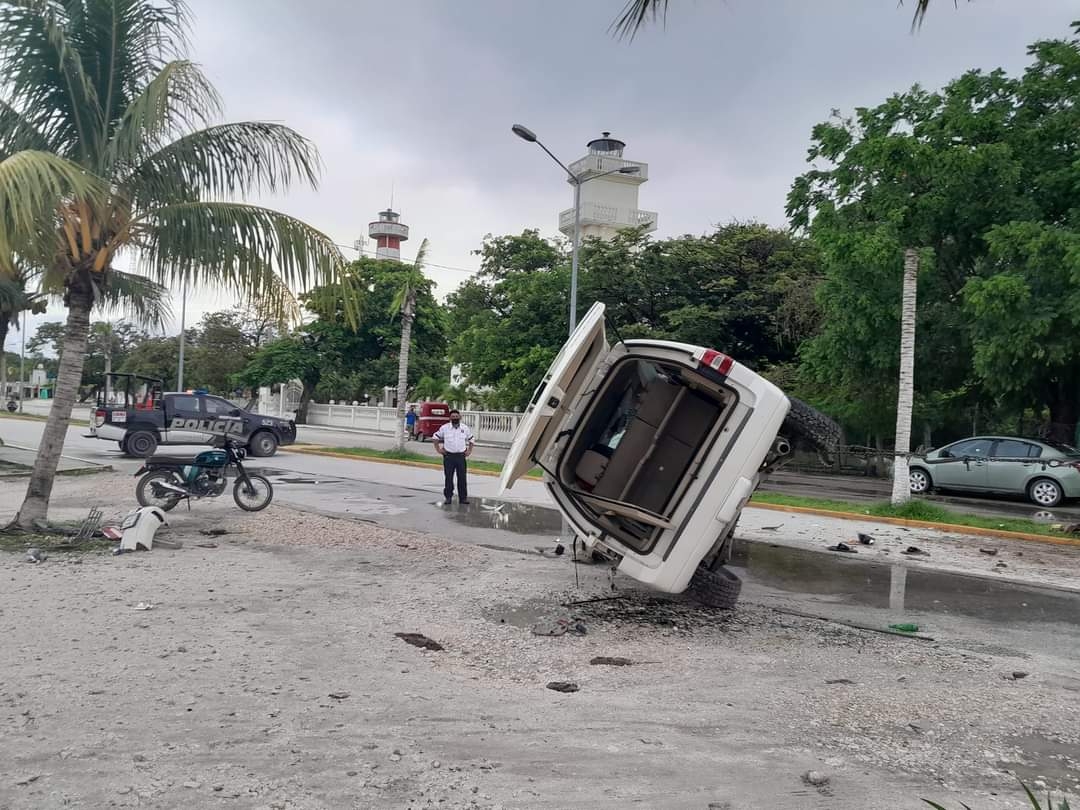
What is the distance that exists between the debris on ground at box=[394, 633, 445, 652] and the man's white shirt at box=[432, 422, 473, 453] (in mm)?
7908

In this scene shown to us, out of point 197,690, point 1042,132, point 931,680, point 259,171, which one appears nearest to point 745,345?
point 1042,132

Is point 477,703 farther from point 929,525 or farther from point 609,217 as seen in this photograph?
point 609,217

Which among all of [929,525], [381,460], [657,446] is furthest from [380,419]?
[657,446]

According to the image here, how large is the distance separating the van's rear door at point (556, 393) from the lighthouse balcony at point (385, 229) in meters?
77.3

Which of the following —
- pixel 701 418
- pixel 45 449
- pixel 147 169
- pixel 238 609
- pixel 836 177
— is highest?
pixel 836 177

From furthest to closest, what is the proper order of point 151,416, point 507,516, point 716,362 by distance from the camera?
1. point 151,416
2. point 507,516
3. point 716,362

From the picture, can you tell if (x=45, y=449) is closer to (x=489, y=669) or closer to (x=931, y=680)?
(x=489, y=669)

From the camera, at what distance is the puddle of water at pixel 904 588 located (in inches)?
289

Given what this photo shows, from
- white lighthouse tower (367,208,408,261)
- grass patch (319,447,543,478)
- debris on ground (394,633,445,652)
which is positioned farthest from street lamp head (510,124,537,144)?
white lighthouse tower (367,208,408,261)

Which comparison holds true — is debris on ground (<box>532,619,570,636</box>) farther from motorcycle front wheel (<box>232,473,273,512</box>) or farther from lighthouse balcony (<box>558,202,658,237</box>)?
lighthouse balcony (<box>558,202,658,237</box>)

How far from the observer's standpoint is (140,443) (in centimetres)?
2069

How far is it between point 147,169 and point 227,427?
13.7 metres

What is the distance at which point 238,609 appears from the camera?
6.27 meters

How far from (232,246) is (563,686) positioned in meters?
6.37
